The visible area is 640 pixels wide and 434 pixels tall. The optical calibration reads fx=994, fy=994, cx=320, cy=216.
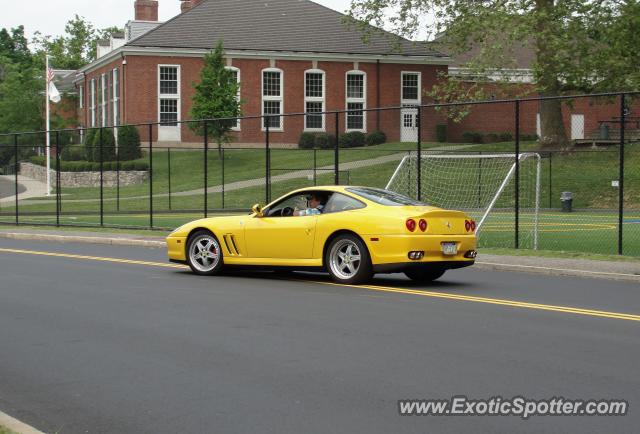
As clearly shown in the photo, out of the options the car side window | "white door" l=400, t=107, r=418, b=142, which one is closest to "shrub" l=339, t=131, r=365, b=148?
"white door" l=400, t=107, r=418, b=142

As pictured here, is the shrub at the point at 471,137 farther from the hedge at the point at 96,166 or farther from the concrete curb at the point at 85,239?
the concrete curb at the point at 85,239

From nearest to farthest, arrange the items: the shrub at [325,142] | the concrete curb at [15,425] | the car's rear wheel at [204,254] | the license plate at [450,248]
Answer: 1. the concrete curb at [15,425]
2. the license plate at [450,248]
3. the car's rear wheel at [204,254]
4. the shrub at [325,142]

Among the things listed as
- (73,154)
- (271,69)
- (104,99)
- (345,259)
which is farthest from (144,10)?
(345,259)

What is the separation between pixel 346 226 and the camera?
557 inches

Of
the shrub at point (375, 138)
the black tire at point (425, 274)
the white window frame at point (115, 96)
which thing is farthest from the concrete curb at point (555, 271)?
the white window frame at point (115, 96)

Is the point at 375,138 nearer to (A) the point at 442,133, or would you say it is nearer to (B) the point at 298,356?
(A) the point at 442,133

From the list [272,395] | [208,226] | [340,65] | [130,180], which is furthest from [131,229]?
[340,65]

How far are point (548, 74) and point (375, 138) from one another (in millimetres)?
21924

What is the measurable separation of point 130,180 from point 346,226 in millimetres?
41381

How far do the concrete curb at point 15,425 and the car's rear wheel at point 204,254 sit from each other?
9.25 meters

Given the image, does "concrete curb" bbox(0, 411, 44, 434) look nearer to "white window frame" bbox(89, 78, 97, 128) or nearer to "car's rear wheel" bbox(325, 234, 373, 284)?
"car's rear wheel" bbox(325, 234, 373, 284)

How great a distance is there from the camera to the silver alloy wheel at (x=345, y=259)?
14.2 meters

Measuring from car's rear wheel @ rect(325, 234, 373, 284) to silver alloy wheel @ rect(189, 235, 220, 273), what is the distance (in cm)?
215

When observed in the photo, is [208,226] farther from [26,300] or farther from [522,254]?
[522,254]
